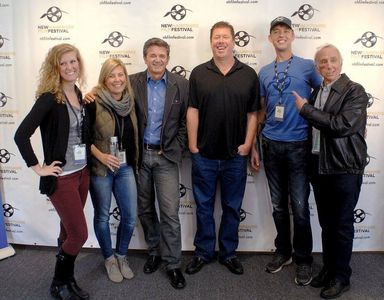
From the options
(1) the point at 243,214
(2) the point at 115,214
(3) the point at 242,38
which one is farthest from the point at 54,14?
(1) the point at 243,214

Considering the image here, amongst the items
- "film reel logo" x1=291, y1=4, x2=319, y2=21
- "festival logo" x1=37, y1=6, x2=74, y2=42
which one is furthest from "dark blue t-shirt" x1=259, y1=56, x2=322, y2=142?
"festival logo" x1=37, y1=6, x2=74, y2=42

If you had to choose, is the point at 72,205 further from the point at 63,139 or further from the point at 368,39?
the point at 368,39

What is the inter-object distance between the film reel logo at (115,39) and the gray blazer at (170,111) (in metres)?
0.44

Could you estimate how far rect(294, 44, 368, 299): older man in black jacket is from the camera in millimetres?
1996

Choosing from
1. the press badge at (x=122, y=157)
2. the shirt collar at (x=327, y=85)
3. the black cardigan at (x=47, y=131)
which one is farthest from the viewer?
the press badge at (x=122, y=157)

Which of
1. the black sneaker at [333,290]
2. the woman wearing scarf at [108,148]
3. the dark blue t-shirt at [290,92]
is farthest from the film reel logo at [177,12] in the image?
the black sneaker at [333,290]

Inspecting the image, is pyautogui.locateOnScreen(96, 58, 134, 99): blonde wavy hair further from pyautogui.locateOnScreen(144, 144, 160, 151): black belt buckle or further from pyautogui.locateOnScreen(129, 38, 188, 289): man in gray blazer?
pyautogui.locateOnScreen(144, 144, 160, 151): black belt buckle

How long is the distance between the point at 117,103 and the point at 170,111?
393 mm

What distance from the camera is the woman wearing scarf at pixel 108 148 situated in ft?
7.10

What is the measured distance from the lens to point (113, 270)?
98.4 inches

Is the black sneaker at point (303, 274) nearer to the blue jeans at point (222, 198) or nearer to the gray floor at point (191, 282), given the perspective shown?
the gray floor at point (191, 282)

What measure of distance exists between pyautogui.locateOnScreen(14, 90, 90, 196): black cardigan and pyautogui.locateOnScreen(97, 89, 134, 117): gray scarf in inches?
11.2

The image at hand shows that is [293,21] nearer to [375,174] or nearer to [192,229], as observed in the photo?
[375,174]

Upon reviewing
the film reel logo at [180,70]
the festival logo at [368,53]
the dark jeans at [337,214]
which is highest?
the festival logo at [368,53]
